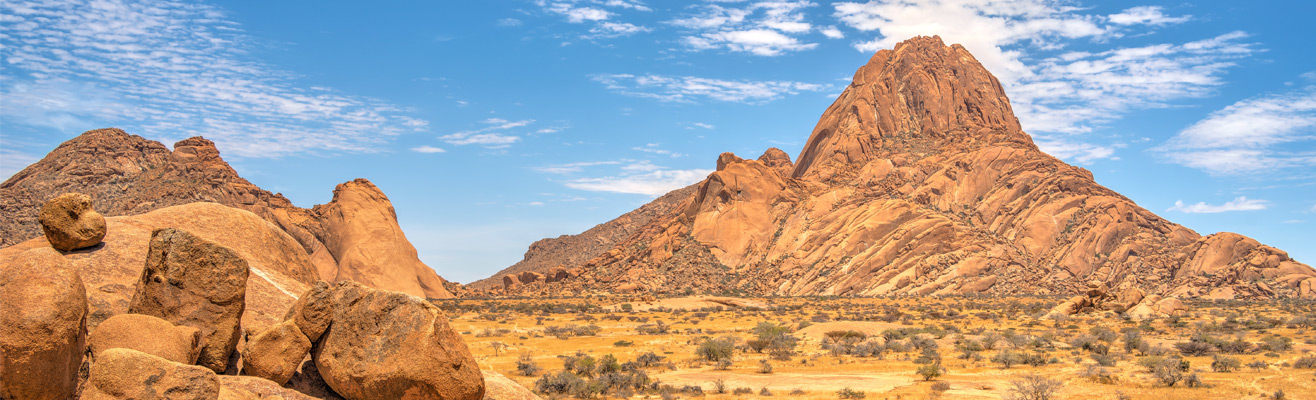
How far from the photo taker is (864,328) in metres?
35.0

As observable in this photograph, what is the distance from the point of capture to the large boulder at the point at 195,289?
7977 millimetres

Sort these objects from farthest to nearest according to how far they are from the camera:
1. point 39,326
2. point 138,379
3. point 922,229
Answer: point 922,229, point 138,379, point 39,326

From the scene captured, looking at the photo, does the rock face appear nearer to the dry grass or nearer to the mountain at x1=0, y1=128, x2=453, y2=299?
the dry grass

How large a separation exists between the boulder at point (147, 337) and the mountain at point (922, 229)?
244 feet

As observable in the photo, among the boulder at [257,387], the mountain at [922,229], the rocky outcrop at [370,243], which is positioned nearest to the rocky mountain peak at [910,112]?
the mountain at [922,229]

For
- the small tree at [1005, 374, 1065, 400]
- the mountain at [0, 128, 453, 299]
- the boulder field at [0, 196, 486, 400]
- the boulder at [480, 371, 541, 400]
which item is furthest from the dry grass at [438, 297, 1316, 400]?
the mountain at [0, 128, 453, 299]

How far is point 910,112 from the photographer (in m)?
113

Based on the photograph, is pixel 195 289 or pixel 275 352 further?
pixel 275 352

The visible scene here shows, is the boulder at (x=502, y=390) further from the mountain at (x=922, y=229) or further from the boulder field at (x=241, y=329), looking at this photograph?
the mountain at (x=922, y=229)

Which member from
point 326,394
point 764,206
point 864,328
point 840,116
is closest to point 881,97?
point 840,116

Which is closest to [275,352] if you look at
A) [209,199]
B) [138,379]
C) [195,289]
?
[195,289]

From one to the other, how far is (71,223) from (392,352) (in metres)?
3.46

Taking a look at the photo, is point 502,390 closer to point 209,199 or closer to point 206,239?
point 206,239

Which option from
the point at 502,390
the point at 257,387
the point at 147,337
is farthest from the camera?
the point at 502,390
